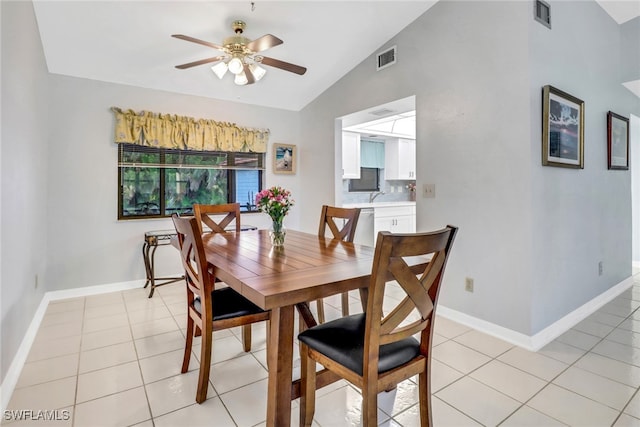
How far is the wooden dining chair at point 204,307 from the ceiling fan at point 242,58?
1506 mm

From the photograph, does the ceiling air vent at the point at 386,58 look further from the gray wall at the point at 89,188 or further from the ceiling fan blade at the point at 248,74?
the gray wall at the point at 89,188

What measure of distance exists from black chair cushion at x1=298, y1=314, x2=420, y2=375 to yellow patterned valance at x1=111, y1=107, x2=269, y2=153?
318cm

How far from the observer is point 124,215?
3758 millimetres

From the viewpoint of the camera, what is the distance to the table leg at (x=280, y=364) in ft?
4.48

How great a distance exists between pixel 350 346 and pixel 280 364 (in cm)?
30

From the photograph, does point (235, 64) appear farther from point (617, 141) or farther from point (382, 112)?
point (617, 141)

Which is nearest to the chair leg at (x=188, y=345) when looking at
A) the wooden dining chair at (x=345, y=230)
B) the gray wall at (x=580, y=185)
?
the wooden dining chair at (x=345, y=230)

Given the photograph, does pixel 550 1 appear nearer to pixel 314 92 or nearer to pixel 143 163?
pixel 314 92

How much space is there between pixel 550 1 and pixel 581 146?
1.17m

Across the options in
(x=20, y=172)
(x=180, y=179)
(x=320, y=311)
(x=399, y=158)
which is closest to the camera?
(x=20, y=172)

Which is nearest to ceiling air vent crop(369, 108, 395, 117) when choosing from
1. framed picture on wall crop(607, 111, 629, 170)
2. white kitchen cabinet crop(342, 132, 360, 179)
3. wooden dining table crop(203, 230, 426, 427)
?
white kitchen cabinet crop(342, 132, 360, 179)

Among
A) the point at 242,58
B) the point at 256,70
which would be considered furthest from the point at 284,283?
the point at 256,70

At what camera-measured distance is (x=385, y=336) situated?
4.12ft

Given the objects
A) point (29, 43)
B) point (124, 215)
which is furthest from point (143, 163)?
point (29, 43)
